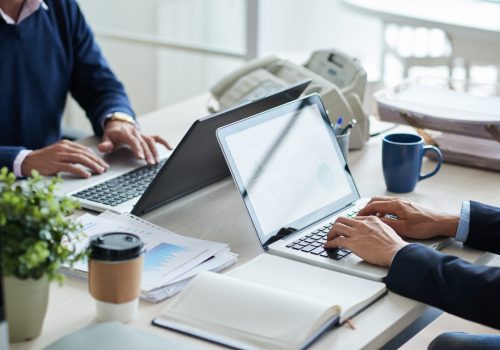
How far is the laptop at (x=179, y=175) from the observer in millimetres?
1587

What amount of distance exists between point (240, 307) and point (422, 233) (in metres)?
0.46

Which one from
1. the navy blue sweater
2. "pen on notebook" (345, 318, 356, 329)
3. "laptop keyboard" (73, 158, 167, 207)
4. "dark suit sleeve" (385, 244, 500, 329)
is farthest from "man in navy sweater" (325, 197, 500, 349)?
the navy blue sweater

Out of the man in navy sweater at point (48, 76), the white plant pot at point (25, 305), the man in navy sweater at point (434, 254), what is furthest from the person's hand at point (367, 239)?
the man in navy sweater at point (48, 76)

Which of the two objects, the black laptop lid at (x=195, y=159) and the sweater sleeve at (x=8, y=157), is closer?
the black laptop lid at (x=195, y=159)

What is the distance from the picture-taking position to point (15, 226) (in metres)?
1.08

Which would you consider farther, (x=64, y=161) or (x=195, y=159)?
(x=64, y=161)

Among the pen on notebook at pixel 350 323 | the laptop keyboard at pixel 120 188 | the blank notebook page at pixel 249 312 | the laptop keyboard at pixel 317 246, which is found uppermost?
the blank notebook page at pixel 249 312

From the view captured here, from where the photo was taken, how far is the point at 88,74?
2352 millimetres

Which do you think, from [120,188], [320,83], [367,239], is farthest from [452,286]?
[320,83]

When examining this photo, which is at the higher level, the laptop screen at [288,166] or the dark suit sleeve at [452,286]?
the laptop screen at [288,166]

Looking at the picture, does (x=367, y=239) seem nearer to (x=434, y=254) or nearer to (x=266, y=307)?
(x=434, y=254)

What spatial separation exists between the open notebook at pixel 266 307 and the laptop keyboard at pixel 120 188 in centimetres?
42

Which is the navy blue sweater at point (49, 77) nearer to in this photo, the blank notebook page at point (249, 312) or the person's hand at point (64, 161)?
the person's hand at point (64, 161)

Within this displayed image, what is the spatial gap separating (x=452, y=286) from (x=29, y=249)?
0.65 meters
